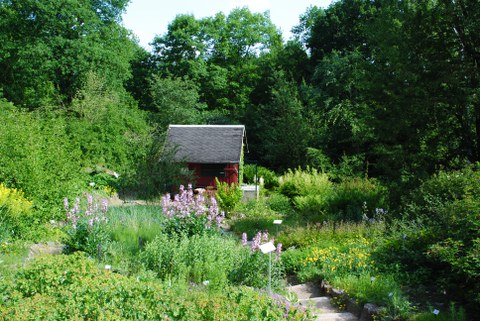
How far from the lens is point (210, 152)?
21266 mm

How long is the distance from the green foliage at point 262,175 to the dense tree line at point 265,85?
1388mm

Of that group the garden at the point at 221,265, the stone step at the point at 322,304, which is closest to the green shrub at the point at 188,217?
the garden at the point at 221,265

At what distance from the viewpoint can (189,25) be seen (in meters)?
34.4

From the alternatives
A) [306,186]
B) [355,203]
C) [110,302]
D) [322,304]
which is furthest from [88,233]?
[306,186]

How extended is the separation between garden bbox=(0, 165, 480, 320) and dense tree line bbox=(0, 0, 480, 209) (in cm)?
310

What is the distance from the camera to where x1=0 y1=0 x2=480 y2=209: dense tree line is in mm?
12484

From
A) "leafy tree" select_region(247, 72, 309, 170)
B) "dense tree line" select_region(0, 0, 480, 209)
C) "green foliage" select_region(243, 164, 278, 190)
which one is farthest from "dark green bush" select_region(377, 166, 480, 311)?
"leafy tree" select_region(247, 72, 309, 170)

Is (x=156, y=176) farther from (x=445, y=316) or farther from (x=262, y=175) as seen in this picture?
(x=445, y=316)

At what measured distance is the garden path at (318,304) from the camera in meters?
6.01

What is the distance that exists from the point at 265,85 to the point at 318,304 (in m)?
26.0

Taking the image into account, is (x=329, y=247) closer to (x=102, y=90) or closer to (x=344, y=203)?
(x=344, y=203)

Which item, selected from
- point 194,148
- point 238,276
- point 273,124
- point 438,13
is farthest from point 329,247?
point 273,124

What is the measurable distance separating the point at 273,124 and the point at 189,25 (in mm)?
11649

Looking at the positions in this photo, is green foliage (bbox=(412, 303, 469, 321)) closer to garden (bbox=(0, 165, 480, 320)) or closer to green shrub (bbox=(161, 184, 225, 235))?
garden (bbox=(0, 165, 480, 320))
